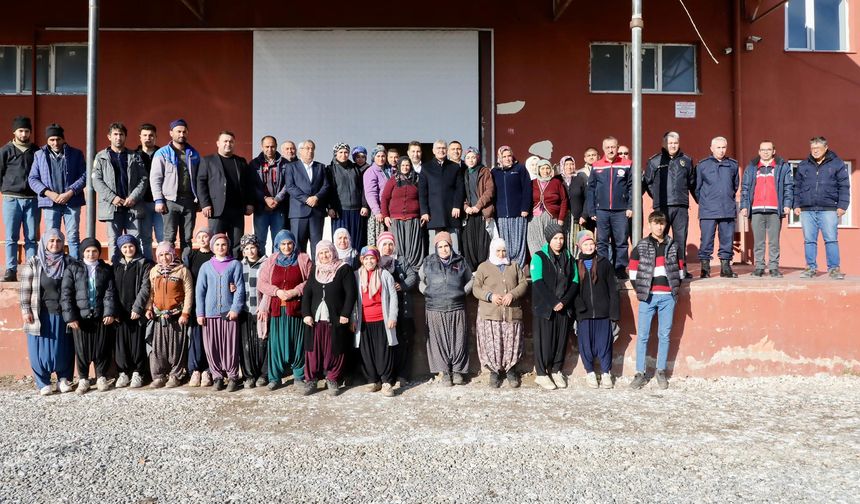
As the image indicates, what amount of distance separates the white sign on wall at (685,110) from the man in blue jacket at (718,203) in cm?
411

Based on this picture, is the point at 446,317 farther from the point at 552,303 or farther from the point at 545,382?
the point at 545,382

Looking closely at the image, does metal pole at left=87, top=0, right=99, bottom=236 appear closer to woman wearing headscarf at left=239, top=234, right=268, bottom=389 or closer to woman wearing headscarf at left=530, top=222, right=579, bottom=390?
woman wearing headscarf at left=239, top=234, right=268, bottom=389

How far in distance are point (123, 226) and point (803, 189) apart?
7.65m

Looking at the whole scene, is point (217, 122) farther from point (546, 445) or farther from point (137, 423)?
point (546, 445)

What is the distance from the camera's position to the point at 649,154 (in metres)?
10.5

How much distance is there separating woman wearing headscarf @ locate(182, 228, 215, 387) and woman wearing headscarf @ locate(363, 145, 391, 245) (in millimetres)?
1810

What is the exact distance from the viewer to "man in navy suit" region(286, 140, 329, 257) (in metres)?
6.69

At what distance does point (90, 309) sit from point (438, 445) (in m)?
3.65

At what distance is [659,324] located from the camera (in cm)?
596

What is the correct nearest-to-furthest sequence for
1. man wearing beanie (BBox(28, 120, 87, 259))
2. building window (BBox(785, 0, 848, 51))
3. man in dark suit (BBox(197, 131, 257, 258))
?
man wearing beanie (BBox(28, 120, 87, 259))
man in dark suit (BBox(197, 131, 257, 258))
building window (BBox(785, 0, 848, 51))

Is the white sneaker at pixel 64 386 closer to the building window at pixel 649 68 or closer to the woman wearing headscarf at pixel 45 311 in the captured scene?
the woman wearing headscarf at pixel 45 311

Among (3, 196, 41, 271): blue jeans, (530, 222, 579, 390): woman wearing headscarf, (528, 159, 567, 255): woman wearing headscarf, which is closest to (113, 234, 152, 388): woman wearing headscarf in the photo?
(3, 196, 41, 271): blue jeans

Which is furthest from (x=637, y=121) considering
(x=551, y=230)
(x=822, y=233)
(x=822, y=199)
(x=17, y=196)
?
(x=17, y=196)

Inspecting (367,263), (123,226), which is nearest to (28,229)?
(123,226)
